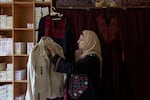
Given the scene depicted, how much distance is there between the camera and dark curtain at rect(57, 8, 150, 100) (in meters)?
2.86

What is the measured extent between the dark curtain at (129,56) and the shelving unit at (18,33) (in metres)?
1.02

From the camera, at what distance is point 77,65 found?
7.73 ft

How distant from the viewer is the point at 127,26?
289cm

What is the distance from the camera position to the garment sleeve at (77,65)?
235 cm

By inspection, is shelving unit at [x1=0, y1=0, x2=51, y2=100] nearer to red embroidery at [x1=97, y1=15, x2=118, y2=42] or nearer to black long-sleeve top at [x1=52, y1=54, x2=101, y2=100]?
red embroidery at [x1=97, y1=15, x2=118, y2=42]

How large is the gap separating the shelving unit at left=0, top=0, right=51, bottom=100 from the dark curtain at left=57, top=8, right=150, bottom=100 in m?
1.02

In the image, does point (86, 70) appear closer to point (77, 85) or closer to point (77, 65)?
point (77, 65)

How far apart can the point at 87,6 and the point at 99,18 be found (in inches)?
7.9

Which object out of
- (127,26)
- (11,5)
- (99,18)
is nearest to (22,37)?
(11,5)

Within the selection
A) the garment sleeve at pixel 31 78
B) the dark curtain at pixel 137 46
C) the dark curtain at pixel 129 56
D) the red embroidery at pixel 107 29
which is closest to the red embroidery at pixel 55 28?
the dark curtain at pixel 129 56

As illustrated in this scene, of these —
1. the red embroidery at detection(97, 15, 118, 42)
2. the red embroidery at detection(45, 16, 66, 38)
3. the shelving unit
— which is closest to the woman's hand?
the red embroidery at detection(45, 16, 66, 38)

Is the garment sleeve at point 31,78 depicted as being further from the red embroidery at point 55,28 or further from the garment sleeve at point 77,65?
the red embroidery at point 55,28

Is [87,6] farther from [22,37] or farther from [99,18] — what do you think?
[22,37]

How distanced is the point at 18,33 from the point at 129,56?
1625 millimetres
